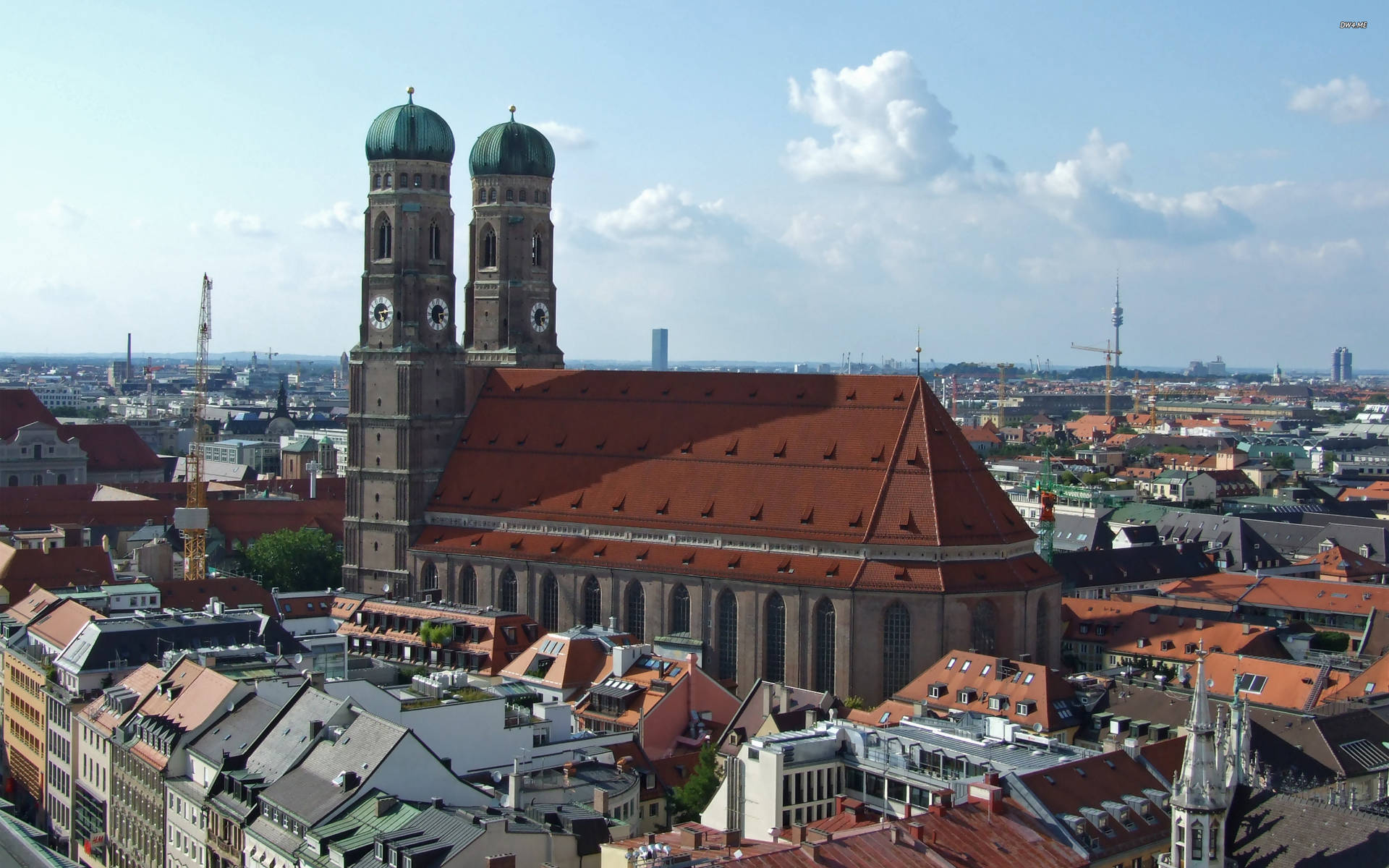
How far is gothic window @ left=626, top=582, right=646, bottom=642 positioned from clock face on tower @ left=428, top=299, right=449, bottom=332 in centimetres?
2532

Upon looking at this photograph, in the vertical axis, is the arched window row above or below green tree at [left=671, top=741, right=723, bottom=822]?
above

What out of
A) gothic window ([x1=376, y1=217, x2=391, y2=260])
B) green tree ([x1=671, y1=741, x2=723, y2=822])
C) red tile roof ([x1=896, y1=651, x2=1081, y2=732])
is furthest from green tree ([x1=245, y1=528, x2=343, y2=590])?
green tree ([x1=671, y1=741, x2=723, y2=822])

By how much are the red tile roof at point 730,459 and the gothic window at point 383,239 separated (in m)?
11.2

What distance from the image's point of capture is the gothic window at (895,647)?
9955 centimetres

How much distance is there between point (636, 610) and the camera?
109500 mm

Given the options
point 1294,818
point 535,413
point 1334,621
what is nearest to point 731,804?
point 1294,818

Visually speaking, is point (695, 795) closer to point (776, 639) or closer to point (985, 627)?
point (776, 639)

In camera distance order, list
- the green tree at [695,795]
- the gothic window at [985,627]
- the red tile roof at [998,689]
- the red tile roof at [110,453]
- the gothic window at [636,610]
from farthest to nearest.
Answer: the red tile roof at [110,453] → the gothic window at [636,610] → the gothic window at [985,627] → the red tile roof at [998,689] → the green tree at [695,795]

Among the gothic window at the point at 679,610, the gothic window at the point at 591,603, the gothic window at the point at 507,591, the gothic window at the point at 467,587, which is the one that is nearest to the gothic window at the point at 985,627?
the gothic window at the point at 679,610

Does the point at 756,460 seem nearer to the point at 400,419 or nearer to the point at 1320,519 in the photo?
the point at 400,419

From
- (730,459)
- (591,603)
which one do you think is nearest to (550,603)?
(591,603)

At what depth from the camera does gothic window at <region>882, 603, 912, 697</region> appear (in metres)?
99.6

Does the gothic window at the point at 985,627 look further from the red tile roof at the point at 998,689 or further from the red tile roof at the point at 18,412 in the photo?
the red tile roof at the point at 18,412

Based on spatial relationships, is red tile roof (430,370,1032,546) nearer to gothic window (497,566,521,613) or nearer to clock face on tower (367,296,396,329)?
gothic window (497,566,521,613)
